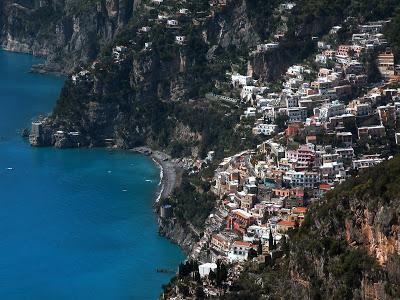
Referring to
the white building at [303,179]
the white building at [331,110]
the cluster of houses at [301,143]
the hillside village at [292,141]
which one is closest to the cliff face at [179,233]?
the hillside village at [292,141]

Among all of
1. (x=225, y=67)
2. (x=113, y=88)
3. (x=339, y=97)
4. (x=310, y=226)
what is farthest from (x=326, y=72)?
(x=310, y=226)

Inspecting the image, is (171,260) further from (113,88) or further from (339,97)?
(113,88)

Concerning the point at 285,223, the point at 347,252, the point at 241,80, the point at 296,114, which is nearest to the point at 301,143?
the point at 296,114

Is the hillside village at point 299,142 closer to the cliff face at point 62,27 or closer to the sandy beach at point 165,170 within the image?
the sandy beach at point 165,170

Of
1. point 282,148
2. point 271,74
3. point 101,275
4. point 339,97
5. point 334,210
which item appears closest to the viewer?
point 334,210

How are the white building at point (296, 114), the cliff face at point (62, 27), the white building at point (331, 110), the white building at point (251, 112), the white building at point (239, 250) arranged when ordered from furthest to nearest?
the cliff face at point (62, 27) → the white building at point (251, 112) → the white building at point (296, 114) → the white building at point (331, 110) → the white building at point (239, 250)

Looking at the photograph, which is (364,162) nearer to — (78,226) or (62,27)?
(78,226)
